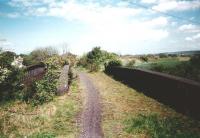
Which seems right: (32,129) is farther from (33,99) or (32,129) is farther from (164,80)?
(164,80)

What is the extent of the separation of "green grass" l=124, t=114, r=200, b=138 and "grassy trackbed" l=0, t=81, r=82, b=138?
2.06 meters

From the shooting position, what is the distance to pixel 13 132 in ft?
27.9

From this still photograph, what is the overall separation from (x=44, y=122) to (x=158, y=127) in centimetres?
434

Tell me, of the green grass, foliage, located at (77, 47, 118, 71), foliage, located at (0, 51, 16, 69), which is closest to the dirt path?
the green grass

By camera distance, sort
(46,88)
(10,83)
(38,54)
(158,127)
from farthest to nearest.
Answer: (38,54)
(10,83)
(46,88)
(158,127)

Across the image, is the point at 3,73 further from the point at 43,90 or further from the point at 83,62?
the point at 83,62

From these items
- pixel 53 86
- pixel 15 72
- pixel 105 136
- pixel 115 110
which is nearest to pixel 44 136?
pixel 105 136

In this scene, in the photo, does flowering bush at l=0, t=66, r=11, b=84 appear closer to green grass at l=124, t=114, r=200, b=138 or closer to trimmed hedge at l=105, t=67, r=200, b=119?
trimmed hedge at l=105, t=67, r=200, b=119

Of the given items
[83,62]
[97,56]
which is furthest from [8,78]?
[83,62]

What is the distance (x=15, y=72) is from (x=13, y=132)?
→ 29.0ft

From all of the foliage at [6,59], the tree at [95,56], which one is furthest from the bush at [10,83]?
the tree at [95,56]

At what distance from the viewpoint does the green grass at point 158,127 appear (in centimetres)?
736

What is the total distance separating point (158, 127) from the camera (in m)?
8.10

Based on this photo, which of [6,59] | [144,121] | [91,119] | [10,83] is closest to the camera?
[144,121]
